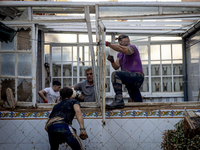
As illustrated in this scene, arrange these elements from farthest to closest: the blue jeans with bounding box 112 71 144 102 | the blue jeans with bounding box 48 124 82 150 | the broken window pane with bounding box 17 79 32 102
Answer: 1. the broken window pane with bounding box 17 79 32 102
2. the blue jeans with bounding box 112 71 144 102
3. the blue jeans with bounding box 48 124 82 150

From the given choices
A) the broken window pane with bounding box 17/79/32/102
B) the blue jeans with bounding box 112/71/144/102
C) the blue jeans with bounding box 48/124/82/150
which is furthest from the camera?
the broken window pane with bounding box 17/79/32/102

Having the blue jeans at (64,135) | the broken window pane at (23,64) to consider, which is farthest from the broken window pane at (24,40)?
the blue jeans at (64,135)

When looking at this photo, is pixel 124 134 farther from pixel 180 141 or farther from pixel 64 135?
pixel 64 135

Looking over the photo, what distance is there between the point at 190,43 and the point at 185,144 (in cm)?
391

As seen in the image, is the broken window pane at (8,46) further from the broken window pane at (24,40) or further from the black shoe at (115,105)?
the black shoe at (115,105)

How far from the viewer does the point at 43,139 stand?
4.12m

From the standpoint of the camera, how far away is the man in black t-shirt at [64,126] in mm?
3120

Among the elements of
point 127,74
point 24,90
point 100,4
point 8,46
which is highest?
point 100,4

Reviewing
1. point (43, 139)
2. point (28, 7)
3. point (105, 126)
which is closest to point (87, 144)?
point (105, 126)

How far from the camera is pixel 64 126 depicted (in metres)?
3.18

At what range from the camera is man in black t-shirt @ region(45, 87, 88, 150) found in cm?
312

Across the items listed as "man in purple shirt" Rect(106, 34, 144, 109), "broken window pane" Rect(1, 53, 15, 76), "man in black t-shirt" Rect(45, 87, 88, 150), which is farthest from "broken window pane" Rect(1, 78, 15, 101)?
"man in purple shirt" Rect(106, 34, 144, 109)

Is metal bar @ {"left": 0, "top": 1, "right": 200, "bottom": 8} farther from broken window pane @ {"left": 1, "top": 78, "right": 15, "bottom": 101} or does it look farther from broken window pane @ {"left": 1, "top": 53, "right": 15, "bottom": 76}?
broken window pane @ {"left": 1, "top": 78, "right": 15, "bottom": 101}

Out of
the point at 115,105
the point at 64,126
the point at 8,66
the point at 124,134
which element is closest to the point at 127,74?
the point at 115,105
